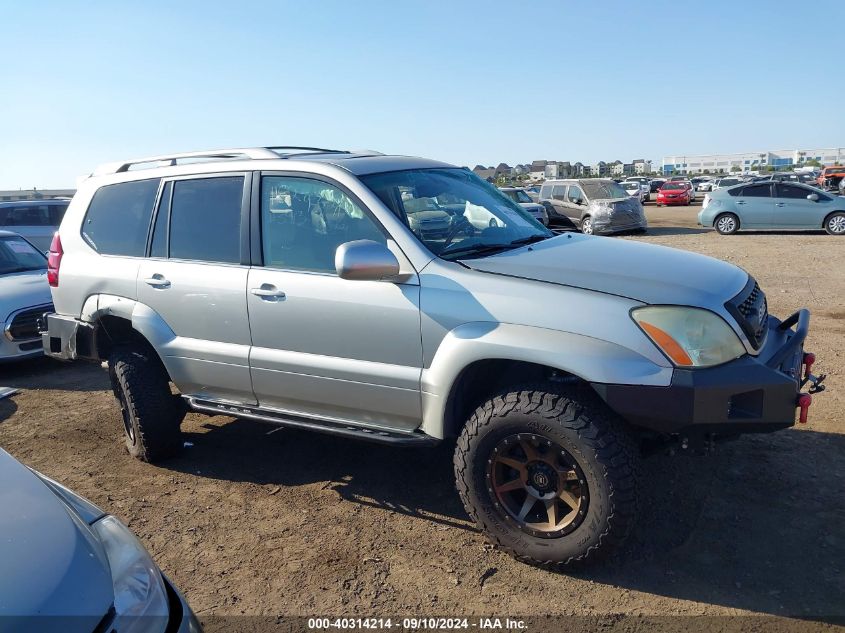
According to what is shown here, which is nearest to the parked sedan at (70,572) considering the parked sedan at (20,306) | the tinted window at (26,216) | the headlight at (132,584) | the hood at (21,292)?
the headlight at (132,584)

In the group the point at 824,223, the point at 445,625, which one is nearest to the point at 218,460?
the point at 445,625

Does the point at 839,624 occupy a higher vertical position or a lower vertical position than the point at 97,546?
lower

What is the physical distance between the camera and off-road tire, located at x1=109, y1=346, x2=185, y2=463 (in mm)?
4637

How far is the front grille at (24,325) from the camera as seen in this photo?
24.5ft

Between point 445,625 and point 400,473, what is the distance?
5.06 feet

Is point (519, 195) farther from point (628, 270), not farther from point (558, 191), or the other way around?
point (628, 270)

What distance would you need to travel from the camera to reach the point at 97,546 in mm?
2211

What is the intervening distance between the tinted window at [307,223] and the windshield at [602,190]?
1718cm

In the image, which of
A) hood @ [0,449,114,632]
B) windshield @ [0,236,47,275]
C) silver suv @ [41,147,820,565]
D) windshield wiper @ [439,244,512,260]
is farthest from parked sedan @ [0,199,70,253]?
hood @ [0,449,114,632]

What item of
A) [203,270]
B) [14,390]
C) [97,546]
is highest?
[203,270]

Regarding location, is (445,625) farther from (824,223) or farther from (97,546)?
(824,223)

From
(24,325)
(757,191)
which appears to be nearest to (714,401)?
(24,325)

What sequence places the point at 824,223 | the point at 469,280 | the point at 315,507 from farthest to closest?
1. the point at 824,223
2. the point at 315,507
3. the point at 469,280

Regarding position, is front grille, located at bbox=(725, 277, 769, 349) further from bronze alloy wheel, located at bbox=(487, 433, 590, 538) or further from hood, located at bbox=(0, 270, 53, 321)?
hood, located at bbox=(0, 270, 53, 321)
